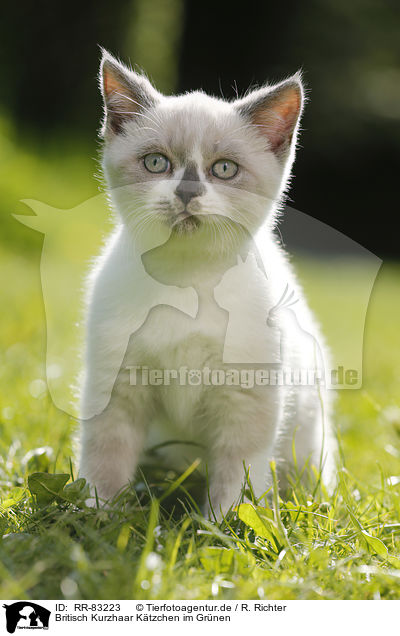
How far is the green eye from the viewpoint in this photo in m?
1.64

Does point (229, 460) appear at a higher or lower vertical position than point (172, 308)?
lower

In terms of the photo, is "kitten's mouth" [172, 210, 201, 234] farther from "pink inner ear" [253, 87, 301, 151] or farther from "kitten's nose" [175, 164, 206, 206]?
"pink inner ear" [253, 87, 301, 151]

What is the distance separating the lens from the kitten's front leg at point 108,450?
163cm

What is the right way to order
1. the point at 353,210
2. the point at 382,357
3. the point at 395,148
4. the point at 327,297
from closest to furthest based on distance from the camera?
the point at 382,357 < the point at 327,297 < the point at 353,210 < the point at 395,148

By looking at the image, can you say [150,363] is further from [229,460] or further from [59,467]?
[59,467]

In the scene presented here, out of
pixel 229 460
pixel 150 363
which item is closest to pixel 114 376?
pixel 150 363

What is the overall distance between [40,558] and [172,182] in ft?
2.81

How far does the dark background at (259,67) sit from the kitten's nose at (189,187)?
2.62 m

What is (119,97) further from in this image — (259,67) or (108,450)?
(259,67)

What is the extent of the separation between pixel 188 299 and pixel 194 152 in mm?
350

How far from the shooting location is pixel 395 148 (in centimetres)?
782
